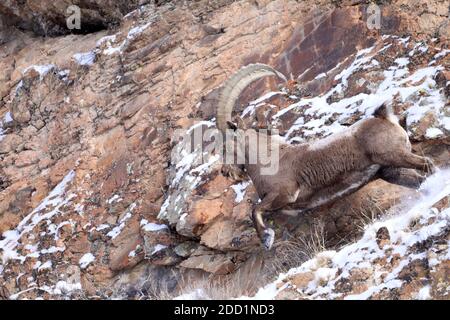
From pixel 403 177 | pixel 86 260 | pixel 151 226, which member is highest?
pixel 403 177

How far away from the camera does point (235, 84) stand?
8.99 m

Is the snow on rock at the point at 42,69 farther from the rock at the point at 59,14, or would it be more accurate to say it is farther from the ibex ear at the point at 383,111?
the ibex ear at the point at 383,111

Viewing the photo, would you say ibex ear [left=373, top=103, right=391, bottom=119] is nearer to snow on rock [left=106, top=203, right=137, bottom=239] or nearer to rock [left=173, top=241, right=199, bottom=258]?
rock [left=173, top=241, right=199, bottom=258]

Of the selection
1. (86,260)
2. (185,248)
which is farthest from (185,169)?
(86,260)

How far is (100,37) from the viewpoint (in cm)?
1365

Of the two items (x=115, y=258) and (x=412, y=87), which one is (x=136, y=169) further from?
(x=412, y=87)

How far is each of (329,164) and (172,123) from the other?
11.8 ft

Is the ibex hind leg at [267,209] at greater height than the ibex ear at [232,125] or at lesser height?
lesser

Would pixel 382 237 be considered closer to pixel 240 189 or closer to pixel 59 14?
pixel 240 189

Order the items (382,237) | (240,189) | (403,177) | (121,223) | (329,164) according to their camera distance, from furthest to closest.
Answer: (121,223), (240,189), (329,164), (403,177), (382,237)

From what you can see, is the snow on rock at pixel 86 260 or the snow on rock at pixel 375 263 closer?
the snow on rock at pixel 375 263

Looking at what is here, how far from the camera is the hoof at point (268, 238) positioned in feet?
27.1

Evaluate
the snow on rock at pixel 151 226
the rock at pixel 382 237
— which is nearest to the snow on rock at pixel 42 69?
the snow on rock at pixel 151 226

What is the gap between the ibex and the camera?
7.98 meters
